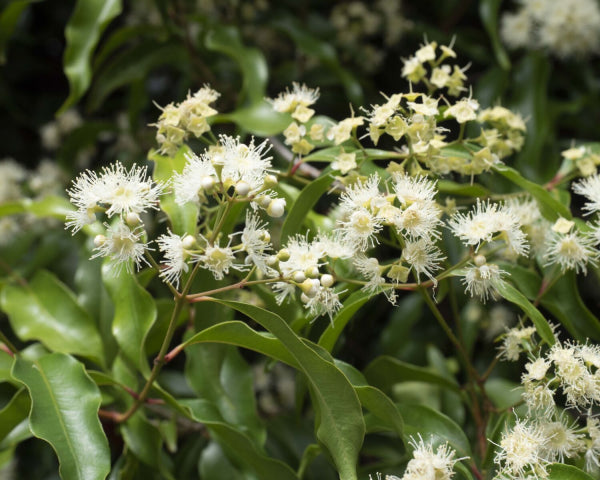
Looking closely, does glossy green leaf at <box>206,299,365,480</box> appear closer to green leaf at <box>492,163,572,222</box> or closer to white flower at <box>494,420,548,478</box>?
white flower at <box>494,420,548,478</box>

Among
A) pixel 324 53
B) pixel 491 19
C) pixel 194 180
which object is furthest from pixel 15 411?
pixel 491 19

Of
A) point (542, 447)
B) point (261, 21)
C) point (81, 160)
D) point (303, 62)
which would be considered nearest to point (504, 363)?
point (542, 447)

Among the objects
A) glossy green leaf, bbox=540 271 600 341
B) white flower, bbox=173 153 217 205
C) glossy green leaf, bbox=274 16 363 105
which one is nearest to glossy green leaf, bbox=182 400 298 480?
white flower, bbox=173 153 217 205

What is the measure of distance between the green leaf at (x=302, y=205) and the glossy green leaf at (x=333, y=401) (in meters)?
0.21

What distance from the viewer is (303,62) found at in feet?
6.57

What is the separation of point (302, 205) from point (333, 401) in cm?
32

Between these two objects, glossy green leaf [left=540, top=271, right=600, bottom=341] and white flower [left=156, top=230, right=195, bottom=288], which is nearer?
white flower [left=156, top=230, right=195, bottom=288]

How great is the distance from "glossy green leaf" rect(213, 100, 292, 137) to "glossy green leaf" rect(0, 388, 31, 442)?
58 centimetres

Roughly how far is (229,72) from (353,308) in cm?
121

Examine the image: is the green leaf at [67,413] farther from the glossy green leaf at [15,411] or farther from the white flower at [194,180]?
the white flower at [194,180]

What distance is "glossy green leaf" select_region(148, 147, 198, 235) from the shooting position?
3.37ft

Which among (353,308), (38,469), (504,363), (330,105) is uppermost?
(353,308)

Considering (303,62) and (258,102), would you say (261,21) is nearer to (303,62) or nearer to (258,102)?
(303,62)

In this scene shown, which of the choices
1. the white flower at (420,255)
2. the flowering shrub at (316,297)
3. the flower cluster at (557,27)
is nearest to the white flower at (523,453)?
the flowering shrub at (316,297)
